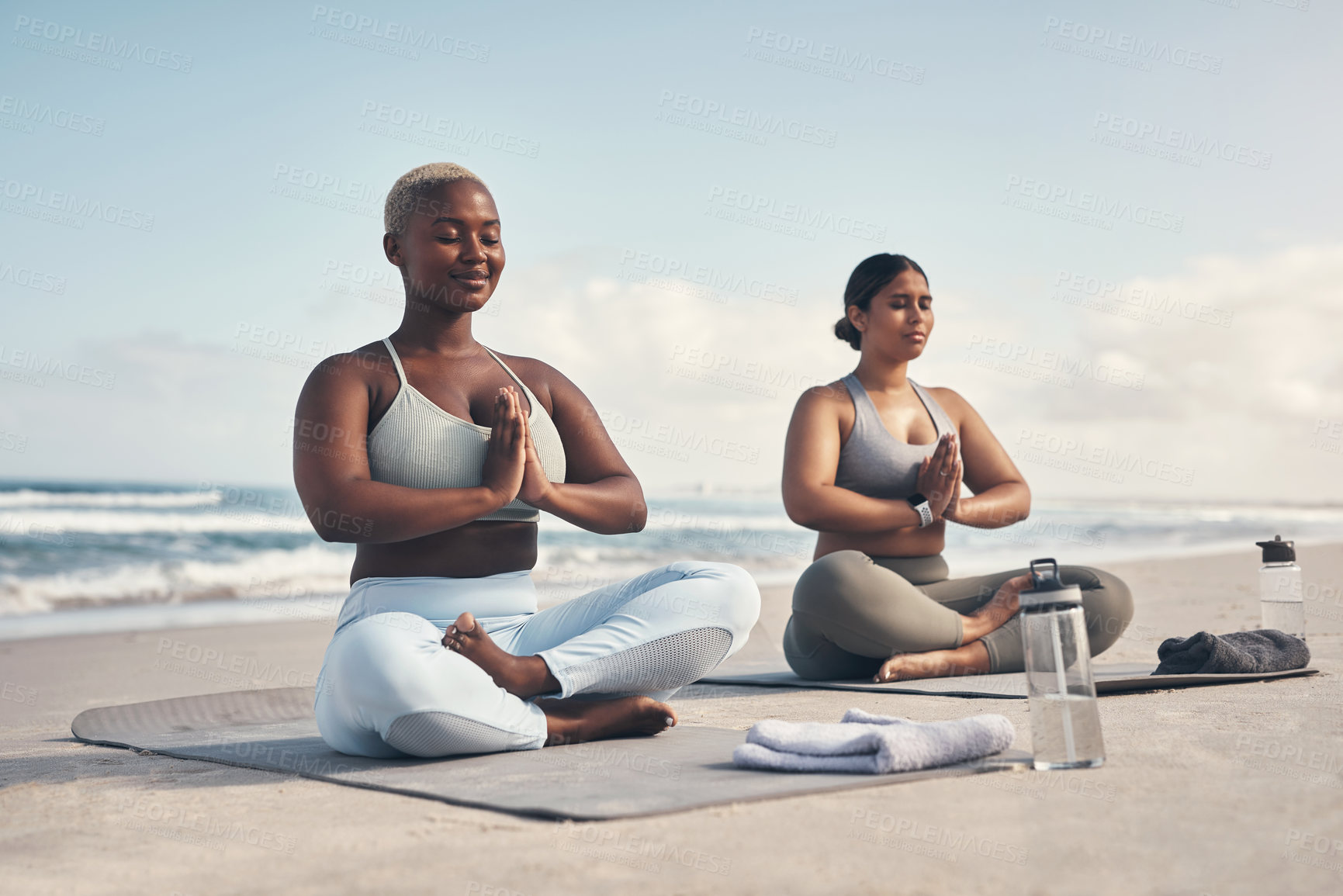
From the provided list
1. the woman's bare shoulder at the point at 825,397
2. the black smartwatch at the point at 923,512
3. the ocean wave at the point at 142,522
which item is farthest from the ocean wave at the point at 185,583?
the black smartwatch at the point at 923,512

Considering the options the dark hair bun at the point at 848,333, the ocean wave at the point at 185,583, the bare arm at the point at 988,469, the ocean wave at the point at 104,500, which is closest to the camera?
the bare arm at the point at 988,469

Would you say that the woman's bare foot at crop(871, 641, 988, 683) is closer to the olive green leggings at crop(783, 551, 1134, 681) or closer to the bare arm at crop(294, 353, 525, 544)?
the olive green leggings at crop(783, 551, 1134, 681)

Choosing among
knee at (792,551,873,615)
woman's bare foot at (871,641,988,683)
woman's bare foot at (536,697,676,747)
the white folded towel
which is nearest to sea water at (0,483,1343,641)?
woman's bare foot at (871,641,988,683)

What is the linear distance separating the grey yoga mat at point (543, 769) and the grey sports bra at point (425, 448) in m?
0.68

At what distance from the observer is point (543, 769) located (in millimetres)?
2559

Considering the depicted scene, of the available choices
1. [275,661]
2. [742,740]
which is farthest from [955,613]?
[275,661]

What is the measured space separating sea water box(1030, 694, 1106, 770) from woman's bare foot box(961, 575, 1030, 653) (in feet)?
6.41

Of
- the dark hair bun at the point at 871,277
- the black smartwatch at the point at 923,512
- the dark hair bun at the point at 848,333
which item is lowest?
the black smartwatch at the point at 923,512

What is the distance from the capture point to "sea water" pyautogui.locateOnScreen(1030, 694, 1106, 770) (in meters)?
2.32

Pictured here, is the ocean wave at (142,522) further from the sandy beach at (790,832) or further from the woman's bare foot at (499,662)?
the woman's bare foot at (499,662)

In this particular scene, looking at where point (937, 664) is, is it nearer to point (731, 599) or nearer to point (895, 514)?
point (895, 514)

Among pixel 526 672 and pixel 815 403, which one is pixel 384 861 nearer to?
pixel 526 672

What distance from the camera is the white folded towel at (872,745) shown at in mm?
2301

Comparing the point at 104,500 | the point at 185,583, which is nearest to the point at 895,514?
the point at 185,583
